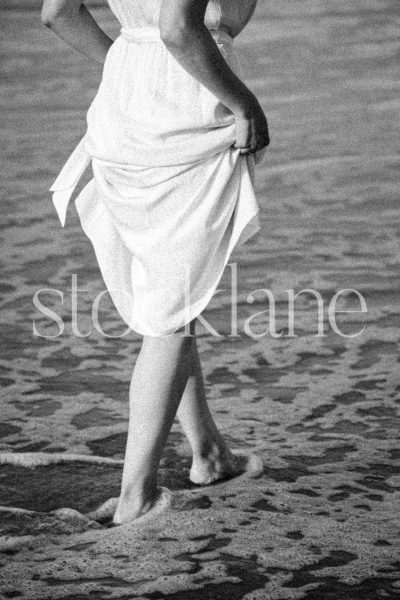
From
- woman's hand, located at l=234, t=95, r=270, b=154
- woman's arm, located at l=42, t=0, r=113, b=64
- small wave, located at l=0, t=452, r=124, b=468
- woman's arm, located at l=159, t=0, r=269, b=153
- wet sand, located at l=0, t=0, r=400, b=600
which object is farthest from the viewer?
small wave, located at l=0, t=452, r=124, b=468

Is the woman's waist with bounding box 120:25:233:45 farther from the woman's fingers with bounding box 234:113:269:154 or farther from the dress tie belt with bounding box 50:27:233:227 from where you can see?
the woman's fingers with bounding box 234:113:269:154

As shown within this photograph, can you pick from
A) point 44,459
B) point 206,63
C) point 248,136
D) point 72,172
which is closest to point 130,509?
point 44,459

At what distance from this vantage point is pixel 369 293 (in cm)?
468

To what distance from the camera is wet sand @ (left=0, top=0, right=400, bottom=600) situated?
266 centimetres

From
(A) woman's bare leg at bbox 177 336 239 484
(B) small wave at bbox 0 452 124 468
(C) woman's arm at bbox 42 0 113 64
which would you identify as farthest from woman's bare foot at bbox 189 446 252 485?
(C) woman's arm at bbox 42 0 113 64

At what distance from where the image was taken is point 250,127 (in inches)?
100

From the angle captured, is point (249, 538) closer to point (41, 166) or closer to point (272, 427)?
point (272, 427)

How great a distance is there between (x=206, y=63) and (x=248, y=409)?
1.50 m

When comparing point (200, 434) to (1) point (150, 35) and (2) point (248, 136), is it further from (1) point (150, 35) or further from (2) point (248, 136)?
(1) point (150, 35)

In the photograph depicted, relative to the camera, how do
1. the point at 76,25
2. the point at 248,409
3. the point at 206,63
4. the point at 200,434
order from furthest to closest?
the point at 248,409
the point at 200,434
the point at 76,25
the point at 206,63

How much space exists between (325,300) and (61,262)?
4.23 feet

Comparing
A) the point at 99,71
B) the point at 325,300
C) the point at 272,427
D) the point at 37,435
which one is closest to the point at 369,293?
the point at 325,300

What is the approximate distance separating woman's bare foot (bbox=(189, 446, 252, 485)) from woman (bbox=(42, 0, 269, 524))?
0.29 metres

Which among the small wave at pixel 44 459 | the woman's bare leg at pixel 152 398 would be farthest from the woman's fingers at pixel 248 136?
the small wave at pixel 44 459
